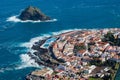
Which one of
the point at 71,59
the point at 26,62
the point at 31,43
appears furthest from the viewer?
the point at 31,43

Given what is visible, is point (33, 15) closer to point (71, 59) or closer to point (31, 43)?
point (31, 43)

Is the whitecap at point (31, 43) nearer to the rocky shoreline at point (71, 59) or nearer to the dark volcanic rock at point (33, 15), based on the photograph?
the rocky shoreline at point (71, 59)

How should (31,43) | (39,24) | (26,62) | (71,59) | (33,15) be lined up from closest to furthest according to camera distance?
(71,59) < (26,62) < (31,43) < (39,24) < (33,15)

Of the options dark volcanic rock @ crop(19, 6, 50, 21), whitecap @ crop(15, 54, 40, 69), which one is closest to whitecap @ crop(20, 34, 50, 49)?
whitecap @ crop(15, 54, 40, 69)

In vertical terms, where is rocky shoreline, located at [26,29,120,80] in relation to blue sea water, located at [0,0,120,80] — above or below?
below

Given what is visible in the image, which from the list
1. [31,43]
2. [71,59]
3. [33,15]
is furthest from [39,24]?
[71,59]

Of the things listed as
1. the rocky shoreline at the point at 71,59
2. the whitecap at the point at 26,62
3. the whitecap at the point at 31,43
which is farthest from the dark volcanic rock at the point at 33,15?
the whitecap at the point at 26,62

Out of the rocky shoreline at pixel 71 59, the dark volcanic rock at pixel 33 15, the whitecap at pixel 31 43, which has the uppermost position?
the dark volcanic rock at pixel 33 15

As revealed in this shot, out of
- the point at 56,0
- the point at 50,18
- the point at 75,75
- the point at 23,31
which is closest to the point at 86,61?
the point at 75,75

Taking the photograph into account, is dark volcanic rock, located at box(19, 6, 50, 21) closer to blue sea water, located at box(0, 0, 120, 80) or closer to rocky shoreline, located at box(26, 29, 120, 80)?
blue sea water, located at box(0, 0, 120, 80)
